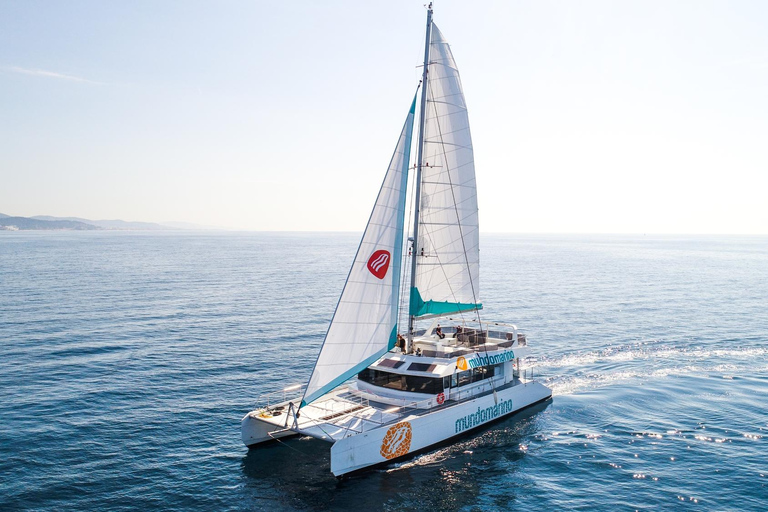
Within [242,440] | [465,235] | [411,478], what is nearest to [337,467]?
[411,478]

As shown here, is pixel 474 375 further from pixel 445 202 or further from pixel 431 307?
pixel 445 202

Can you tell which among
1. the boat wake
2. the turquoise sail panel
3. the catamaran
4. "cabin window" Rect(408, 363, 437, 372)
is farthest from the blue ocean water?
the turquoise sail panel

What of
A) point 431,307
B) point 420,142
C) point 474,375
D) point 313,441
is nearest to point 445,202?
point 420,142

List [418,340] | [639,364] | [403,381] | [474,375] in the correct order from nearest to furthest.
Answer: [403,381] < [474,375] < [418,340] < [639,364]

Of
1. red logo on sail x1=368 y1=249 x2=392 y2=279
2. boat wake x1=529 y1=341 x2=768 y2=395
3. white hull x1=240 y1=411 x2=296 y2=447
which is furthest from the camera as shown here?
boat wake x1=529 y1=341 x2=768 y2=395

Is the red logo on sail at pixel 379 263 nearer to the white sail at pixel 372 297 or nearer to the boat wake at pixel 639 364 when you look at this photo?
the white sail at pixel 372 297

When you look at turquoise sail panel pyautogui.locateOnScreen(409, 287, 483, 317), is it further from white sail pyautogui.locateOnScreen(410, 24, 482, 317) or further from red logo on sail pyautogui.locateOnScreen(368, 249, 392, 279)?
red logo on sail pyautogui.locateOnScreen(368, 249, 392, 279)

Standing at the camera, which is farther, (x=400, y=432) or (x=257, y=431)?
(x=257, y=431)
